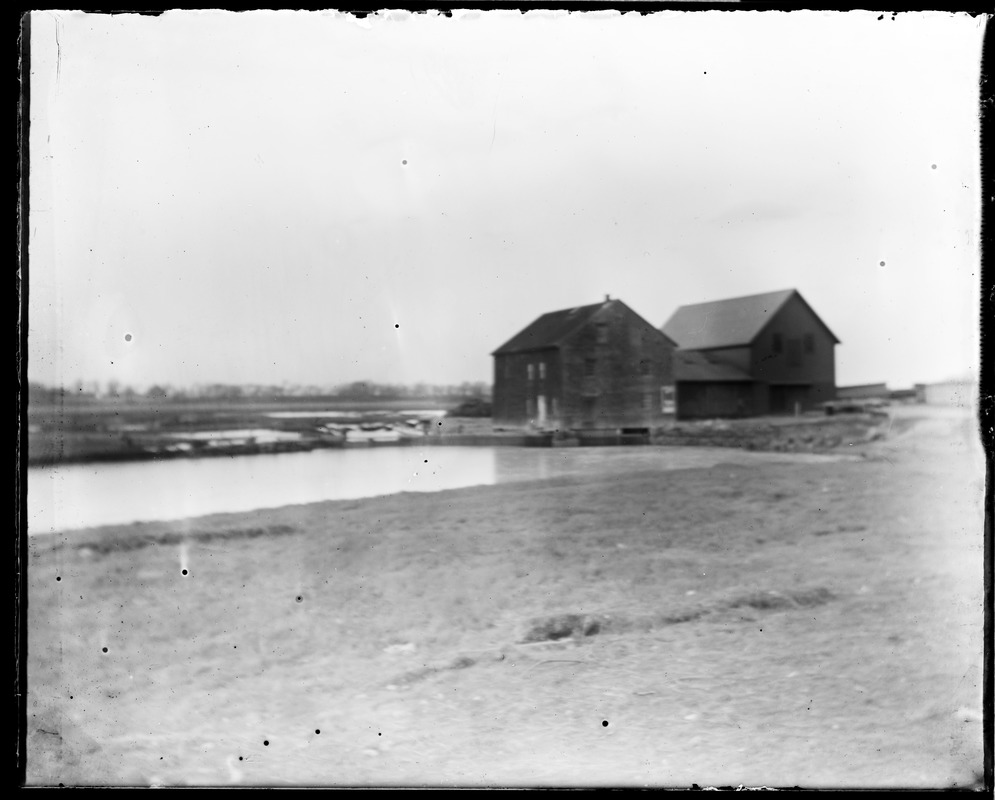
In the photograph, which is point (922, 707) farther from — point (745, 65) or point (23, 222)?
point (23, 222)

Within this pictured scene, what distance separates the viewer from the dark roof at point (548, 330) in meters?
2.71

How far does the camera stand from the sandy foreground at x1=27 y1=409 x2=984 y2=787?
2.59 meters

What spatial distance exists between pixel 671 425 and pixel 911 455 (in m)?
0.86

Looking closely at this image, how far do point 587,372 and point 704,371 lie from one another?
0.42 meters

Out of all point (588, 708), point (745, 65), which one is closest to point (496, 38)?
point (745, 65)

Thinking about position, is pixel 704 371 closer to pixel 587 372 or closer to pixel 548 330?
pixel 587 372

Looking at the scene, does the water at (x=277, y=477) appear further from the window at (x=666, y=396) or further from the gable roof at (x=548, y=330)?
the gable roof at (x=548, y=330)

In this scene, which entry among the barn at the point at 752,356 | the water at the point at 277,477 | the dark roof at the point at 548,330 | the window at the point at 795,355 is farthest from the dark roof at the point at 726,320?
the water at the point at 277,477

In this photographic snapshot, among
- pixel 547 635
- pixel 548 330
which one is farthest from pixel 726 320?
pixel 547 635

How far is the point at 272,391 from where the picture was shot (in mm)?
2682

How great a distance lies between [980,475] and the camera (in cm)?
272

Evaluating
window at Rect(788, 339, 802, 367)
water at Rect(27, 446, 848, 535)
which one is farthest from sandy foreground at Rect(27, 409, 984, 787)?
window at Rect(788, 339, 802, 367)

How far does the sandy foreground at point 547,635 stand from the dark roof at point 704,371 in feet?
1.12

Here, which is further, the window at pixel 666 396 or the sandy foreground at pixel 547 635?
the window at pixel 666 396
